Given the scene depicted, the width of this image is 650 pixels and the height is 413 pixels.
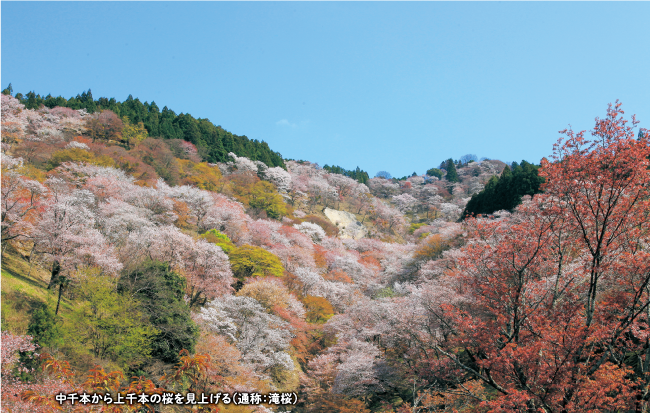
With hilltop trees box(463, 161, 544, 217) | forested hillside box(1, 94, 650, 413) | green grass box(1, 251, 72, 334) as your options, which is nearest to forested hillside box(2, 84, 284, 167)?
forested hillside box(1, 94, 650, 413)

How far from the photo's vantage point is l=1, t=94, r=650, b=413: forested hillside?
21.2ft

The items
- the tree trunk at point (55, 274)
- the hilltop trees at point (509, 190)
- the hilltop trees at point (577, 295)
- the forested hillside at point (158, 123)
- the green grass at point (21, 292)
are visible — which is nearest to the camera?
the hilltop trees at point (577, 295)

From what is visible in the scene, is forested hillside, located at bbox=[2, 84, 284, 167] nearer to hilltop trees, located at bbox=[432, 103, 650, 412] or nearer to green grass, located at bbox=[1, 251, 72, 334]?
green grass, located at bbox=[1, 251, 72, 334]

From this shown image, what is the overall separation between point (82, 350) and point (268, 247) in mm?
25302

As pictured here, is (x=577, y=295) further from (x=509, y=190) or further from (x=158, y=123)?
(x=158, y=123)

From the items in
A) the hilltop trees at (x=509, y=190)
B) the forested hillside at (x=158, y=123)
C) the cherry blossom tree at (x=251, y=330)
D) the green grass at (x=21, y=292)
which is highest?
the forested hillside at (x=158, y=123)

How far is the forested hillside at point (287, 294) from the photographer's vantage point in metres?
6.47

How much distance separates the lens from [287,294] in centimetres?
2766

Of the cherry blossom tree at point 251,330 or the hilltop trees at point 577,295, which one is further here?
the cherry blossom tree at point 251,330

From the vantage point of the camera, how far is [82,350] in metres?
14.2

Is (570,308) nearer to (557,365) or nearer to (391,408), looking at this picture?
(557,365)

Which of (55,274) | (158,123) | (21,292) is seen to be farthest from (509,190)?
(158,123)

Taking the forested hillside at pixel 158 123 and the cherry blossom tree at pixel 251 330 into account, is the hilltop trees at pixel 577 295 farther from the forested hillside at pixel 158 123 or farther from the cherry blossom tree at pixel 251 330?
the forested hillside at pixel 158 123

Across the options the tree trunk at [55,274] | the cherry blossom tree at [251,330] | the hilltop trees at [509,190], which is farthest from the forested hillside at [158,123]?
the hilltop trees at [509,190]
